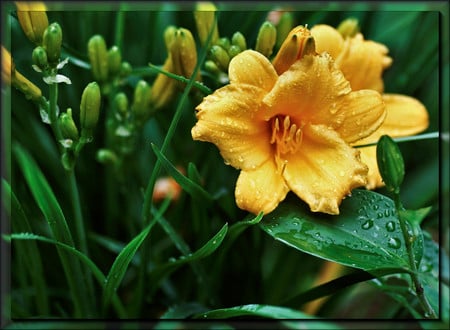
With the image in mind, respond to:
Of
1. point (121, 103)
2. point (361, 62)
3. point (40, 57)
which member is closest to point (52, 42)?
point (40, 57)

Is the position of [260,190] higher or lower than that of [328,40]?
lower

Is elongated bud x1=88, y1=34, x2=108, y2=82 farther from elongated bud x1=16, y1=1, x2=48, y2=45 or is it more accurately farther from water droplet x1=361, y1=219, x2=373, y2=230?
water droplet x1=361, y1=219, x2=373, y2=230

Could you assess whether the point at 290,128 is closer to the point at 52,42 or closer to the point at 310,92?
the point at 310,92

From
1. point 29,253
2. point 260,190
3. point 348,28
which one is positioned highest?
point 348,28

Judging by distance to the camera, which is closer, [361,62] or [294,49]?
[294,49]

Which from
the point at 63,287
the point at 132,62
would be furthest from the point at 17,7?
the point at 63,287

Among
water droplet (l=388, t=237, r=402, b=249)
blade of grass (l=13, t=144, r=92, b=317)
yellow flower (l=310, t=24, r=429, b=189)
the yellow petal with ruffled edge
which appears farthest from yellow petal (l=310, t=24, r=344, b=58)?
blade of grass (l=13, t=144, r=92, b=317)
